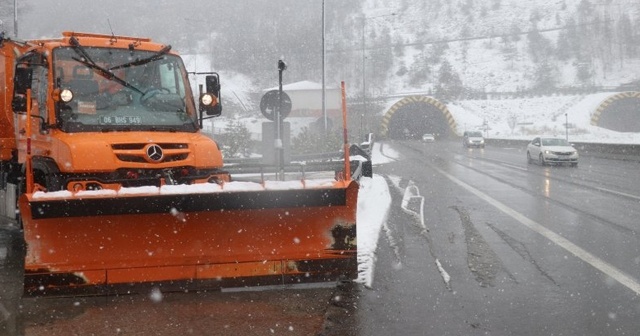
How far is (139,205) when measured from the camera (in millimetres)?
5891

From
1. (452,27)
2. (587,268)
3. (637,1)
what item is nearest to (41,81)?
(587,268)

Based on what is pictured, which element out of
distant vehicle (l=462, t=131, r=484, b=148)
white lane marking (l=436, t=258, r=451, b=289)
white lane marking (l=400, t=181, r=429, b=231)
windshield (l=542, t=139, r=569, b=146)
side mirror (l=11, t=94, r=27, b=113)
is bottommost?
white lane marking (l=400, t=181, r=429, b=231)

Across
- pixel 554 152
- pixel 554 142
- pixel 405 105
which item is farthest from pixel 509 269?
pixel 405 105

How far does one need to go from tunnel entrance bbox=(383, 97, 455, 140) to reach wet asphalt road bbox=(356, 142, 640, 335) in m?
59.0

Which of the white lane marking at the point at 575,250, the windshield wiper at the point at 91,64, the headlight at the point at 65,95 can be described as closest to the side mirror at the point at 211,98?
the windshield wiper at the point at 91,64

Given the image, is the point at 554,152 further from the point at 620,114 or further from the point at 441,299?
the point at 620,114

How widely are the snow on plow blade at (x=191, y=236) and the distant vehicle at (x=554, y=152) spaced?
23.3 meters

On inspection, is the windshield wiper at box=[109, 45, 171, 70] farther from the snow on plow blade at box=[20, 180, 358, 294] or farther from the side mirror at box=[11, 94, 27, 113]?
the snow on plow blade at box=[20, 180, 358, 294]

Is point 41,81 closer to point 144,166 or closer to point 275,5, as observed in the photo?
point 144,166

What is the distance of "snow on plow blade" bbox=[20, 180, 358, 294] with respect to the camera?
5809 millimetres

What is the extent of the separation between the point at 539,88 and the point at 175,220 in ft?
310

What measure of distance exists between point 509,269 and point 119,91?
16.6ft

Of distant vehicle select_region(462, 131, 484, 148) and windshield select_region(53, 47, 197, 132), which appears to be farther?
distant vehicle select_region(462, 131, 484, 148)

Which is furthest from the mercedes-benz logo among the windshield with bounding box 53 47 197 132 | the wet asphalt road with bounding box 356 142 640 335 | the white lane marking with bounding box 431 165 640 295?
the white lane marking with bounding box 431 165 640 295
